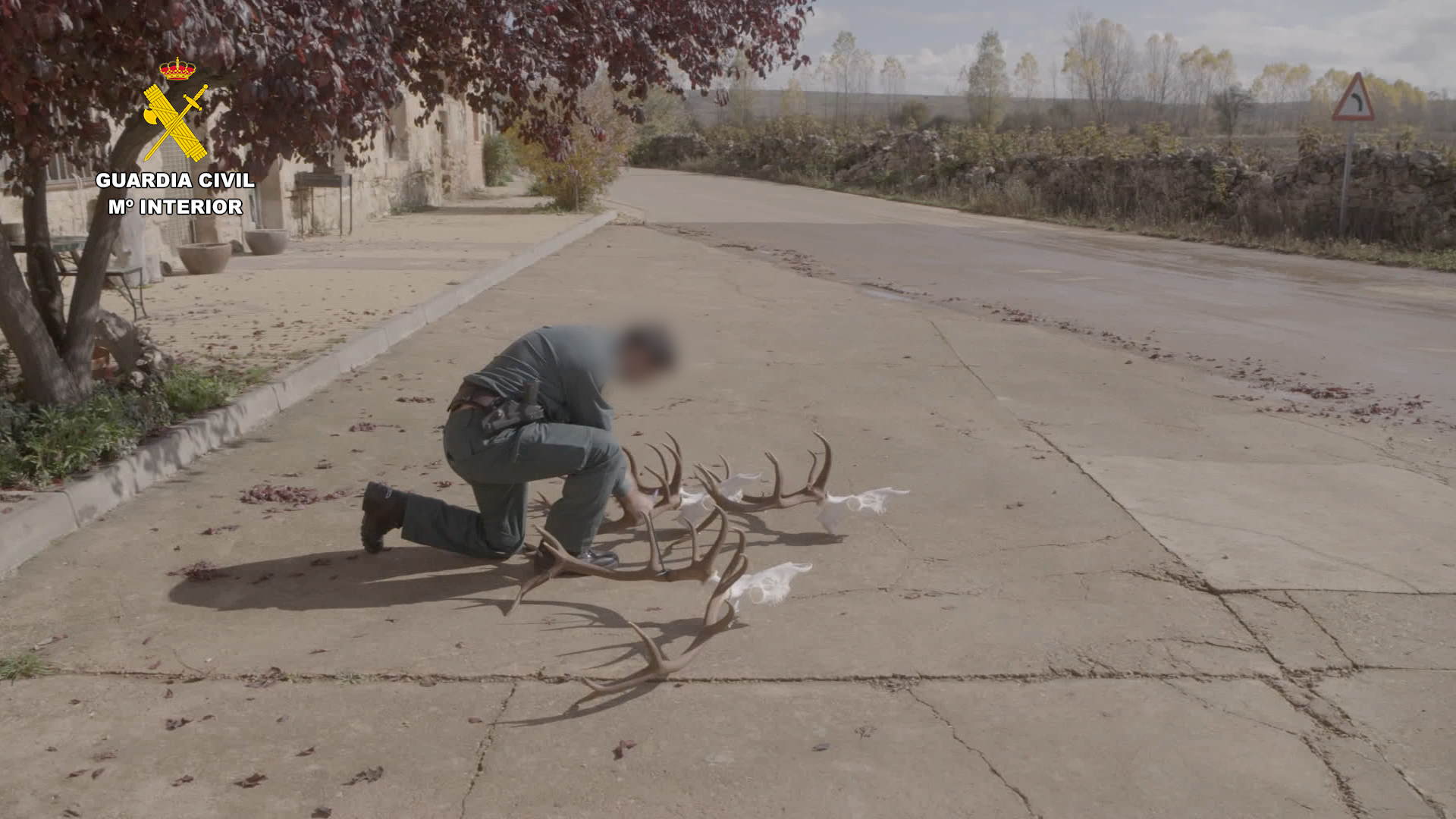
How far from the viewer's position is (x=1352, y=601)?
4684 millimetres

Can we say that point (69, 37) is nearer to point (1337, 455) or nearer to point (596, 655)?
point (596, 655)

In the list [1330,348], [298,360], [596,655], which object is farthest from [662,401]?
[1330,348]

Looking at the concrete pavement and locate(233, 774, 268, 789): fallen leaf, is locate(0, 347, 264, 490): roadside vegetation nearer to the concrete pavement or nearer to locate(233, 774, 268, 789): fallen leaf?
the concrete pavement

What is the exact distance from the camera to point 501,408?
459 cm

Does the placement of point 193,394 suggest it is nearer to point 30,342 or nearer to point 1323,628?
point 30,342

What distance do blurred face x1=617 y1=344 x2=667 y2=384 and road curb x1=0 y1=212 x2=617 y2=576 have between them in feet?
8.32

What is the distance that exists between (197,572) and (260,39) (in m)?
2.32

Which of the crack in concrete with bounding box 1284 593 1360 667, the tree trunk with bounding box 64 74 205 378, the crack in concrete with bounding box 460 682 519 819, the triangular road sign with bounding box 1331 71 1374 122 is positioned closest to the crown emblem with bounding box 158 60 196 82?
the tree trunk with bounding box 64 74 205 378

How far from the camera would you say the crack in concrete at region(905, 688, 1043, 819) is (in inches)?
128

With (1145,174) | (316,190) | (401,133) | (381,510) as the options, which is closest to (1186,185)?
(1145,174)

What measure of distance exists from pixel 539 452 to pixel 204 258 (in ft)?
34.7

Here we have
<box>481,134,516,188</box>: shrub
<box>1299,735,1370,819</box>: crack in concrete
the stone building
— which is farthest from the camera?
<box>481,134,516,188</box>: shrub

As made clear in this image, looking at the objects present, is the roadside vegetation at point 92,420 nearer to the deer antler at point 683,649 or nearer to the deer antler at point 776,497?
the deer antler at point 776,497

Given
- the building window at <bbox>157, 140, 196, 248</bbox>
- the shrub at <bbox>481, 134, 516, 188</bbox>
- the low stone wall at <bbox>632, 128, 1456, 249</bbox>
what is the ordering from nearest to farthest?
the building window at <bbox>157, 140, 196, 248</bbox>, the low stone wall at <bbox>632, 128, 1456, 249</bbox>, the shrub at <bbox>481, 134, 516, 188</bbox>
